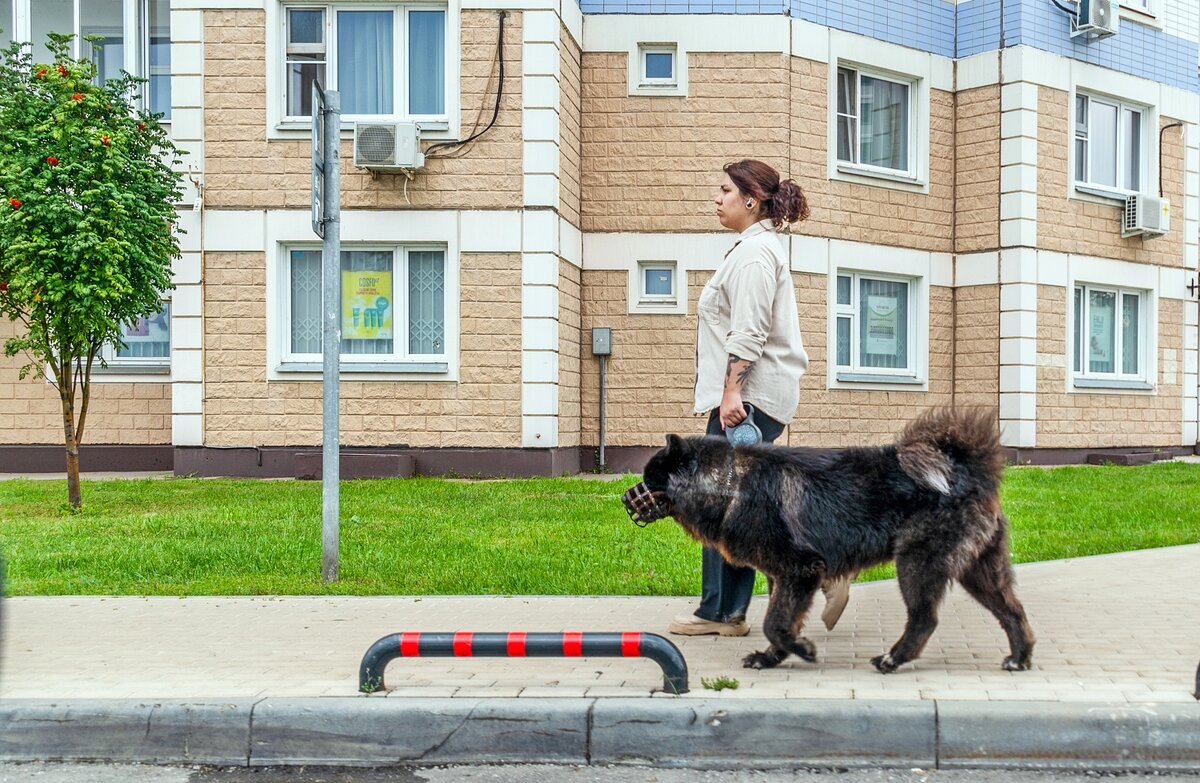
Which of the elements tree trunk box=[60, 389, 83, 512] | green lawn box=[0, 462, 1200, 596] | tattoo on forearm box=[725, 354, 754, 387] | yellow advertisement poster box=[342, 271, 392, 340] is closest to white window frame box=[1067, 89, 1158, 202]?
green lawn box=[0, 462, 1200, 596]

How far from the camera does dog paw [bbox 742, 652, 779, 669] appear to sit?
18.7 feet

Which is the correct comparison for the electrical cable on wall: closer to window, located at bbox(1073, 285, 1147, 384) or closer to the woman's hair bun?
window, located at bbox(1073, 285, 1147, 384)

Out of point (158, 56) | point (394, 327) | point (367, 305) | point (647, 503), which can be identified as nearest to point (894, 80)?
point (394, 327)

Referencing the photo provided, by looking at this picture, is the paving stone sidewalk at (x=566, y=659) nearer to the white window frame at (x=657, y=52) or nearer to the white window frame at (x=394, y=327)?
the white window frame at (x=394, y=327)

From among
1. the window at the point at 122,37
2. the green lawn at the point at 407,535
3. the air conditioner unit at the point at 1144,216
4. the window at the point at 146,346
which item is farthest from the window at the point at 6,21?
the air conditioner unit at the point at 1144,216

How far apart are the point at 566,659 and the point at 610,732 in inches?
39.9

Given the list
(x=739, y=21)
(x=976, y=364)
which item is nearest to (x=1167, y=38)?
(x=976, y=364)

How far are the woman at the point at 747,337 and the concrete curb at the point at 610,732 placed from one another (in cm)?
141

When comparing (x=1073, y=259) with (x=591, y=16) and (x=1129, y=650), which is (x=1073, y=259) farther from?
(x=1129, y=650)

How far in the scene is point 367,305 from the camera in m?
16.2

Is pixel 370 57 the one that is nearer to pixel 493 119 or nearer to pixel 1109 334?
pixel 493 119

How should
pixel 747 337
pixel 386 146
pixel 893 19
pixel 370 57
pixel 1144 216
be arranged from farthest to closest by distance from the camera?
pixel 1144 216 < pixel 893 19 < pixel 370 57 < pixel 386 146 < pixel 747 337

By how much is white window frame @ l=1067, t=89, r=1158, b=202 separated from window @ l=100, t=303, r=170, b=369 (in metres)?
13.4

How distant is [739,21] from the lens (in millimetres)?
17484
